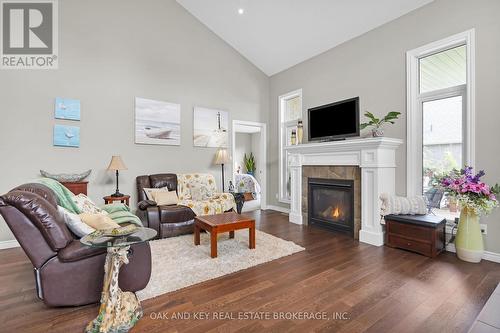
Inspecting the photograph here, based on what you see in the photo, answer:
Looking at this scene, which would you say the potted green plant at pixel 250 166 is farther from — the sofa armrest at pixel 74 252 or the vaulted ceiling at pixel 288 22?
the sofa armrest at pixel 74 252

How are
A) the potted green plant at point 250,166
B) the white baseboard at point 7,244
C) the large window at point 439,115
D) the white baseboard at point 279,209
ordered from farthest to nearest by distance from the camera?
1. the potted green plant at point 250,166
2. the white baseboard at point 279,209
3. the white baseboard at point 7,244
4. the large window at point 439,115

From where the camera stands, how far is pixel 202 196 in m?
4.60

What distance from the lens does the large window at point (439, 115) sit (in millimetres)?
3033

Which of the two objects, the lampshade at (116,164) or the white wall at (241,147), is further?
the white wall at (241,147)

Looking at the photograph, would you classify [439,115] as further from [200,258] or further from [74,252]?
[74,252]

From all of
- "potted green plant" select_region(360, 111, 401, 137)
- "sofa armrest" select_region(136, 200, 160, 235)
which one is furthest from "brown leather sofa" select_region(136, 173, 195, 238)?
"potted green plant" select_region(360, 111, 401, 137)

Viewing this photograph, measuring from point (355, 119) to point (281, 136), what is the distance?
2198 millimetres

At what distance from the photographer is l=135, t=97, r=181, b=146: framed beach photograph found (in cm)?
444

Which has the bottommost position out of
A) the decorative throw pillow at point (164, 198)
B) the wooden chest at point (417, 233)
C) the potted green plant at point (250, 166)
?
the wooden chest at point (417, 233)

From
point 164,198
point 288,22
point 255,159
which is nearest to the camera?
point 164,198

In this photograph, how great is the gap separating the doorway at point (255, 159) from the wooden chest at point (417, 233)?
2.79 m

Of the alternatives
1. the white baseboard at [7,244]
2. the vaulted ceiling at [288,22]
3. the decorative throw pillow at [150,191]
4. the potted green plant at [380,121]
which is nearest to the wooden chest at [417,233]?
the potted green plant at [380,121]

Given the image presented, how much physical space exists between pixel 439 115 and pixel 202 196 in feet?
13.0

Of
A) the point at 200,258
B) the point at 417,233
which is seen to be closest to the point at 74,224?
the point at 200,258
